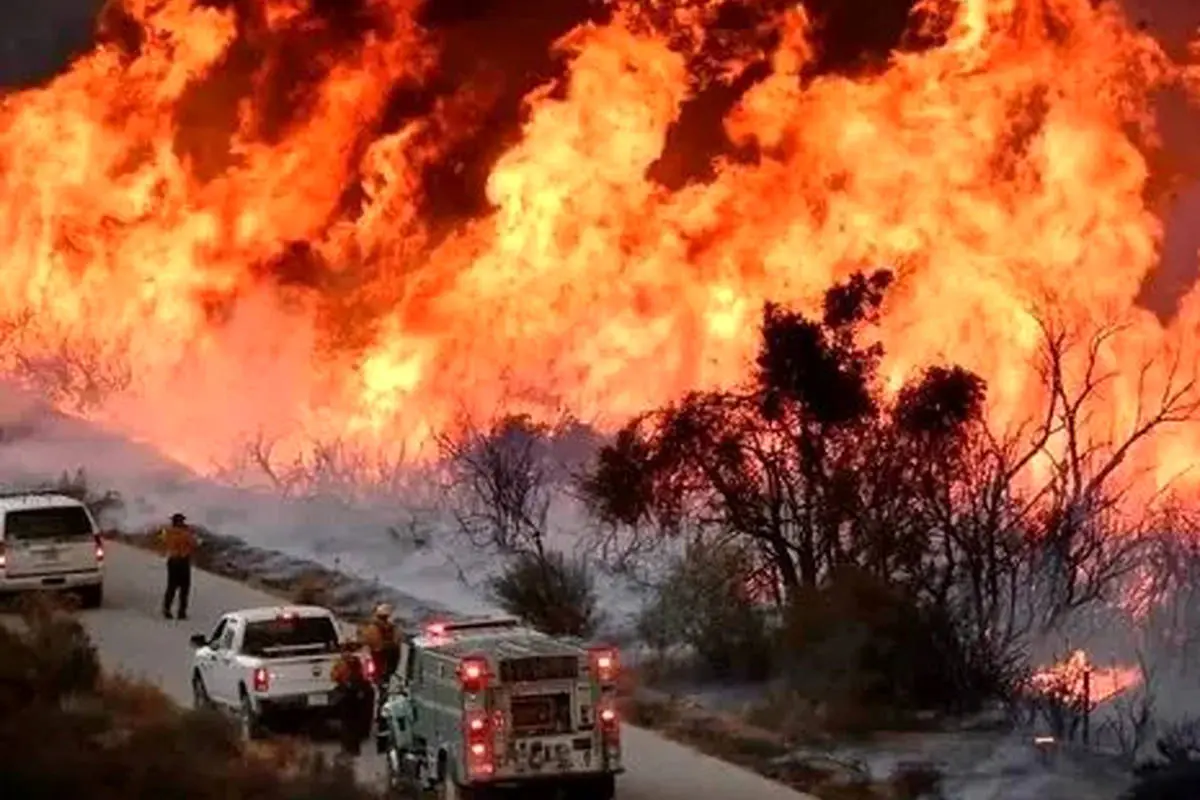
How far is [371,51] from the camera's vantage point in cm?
5400

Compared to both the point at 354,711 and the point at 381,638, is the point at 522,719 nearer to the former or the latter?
the point at 354,711

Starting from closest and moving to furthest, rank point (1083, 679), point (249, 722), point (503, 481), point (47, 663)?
point (249, 722) < point (47, 663) < point (1083, 679) < point (503, 481)

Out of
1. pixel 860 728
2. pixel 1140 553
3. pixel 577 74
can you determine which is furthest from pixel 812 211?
pixel 860 728

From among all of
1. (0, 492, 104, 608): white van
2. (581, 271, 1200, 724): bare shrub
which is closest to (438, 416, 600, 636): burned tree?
(581, 271, 1200, 724): bare shrub

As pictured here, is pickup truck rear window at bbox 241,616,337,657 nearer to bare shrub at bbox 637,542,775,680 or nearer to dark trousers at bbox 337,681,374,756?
dark trousers at bbox 337,681,374,756

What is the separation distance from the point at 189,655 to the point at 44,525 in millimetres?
5026

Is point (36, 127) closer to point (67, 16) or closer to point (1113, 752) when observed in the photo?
point (67, 16)

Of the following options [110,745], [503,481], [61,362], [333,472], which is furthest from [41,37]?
[110,745]

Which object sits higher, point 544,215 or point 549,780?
point 544,215

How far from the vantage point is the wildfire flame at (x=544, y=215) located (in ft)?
140

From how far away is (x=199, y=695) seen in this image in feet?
102

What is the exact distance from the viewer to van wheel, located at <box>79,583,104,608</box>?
39781 millimetres

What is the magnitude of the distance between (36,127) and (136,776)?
35.3 metres

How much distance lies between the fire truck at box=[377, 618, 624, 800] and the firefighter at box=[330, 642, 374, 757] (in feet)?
9.26
